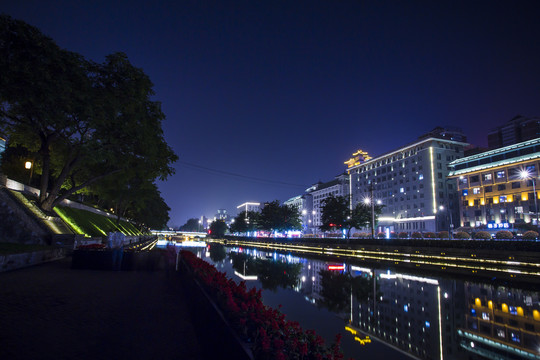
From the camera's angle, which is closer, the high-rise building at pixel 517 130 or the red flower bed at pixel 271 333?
the red flower bed at pixel 271 333

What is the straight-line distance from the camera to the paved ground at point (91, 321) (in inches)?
219

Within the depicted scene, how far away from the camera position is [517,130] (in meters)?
112

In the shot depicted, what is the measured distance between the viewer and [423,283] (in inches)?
687

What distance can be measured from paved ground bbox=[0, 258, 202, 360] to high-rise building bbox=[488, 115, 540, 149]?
130 m

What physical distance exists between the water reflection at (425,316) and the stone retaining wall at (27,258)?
37.6 feet

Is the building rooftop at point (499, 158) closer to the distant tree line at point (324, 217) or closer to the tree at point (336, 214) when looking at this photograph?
the distant tree line at point (324, 217)

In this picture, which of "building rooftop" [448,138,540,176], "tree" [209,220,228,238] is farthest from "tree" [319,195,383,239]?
"tree" [209,220,228,238]

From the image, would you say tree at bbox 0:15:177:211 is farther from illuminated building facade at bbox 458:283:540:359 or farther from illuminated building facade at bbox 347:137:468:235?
illuminated building facade at bbox 347:137:468:235

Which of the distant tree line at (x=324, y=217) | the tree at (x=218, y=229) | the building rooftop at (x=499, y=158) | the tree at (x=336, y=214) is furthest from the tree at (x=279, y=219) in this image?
the tree at (x=218, y=229)

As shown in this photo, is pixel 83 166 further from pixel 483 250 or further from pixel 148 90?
pixel 483 250

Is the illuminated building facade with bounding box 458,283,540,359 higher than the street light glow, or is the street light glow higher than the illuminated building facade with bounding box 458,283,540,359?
the street light glow

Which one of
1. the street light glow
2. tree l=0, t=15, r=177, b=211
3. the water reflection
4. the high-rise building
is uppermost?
the high-rise building

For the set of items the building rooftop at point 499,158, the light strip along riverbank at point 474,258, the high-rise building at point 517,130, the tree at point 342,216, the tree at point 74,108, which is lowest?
the light strip along riverbank at point 474,258

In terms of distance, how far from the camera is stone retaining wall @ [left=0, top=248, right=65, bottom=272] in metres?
13.6
